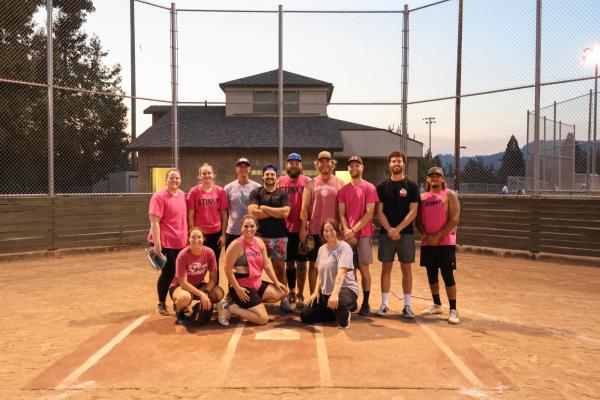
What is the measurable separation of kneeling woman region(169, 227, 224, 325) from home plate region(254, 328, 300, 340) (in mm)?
790

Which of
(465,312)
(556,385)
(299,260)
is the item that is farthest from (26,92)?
(556,385)

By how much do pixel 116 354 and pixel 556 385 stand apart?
13.4 ft

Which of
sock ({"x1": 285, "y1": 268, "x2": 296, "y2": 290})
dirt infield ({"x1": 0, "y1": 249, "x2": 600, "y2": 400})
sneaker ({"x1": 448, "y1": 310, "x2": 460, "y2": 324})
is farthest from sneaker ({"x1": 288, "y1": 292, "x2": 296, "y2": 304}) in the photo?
sneaker ({"x1": 448, "y1": 310, "x2": 460, "y2": 324})

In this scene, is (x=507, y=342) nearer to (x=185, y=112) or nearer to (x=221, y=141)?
(x=221, y=141)

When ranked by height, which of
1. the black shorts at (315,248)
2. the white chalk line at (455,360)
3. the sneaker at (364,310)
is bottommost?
the white chalk line at (455,360)

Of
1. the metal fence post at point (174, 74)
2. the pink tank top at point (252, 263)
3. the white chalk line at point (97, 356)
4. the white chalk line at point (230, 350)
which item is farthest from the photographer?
the metal fence post at point (174, 74)

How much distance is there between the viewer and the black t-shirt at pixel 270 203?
6.07 metres

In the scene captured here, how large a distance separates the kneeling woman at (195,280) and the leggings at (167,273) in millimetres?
256

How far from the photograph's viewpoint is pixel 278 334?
17.1 ft

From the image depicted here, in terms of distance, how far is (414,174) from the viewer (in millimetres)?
23812

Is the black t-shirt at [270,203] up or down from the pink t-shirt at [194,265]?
up

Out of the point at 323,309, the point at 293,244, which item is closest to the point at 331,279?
the point at 323,309

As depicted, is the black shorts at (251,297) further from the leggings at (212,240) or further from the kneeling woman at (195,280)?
the leggings at (212,240)

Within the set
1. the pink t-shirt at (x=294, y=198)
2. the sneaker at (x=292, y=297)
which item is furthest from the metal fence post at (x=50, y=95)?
the sneaker at (x=292, y=297)
